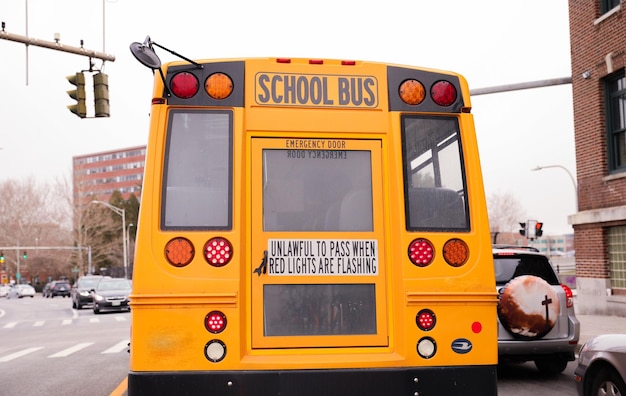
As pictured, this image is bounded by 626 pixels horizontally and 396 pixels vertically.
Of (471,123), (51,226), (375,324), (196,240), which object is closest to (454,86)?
(471,123)

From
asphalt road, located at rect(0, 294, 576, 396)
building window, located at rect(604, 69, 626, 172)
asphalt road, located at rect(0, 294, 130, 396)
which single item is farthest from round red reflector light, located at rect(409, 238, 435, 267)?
building window, located at rect(604, 69, 626, 172)

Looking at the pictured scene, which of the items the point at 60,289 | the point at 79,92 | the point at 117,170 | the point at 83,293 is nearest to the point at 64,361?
the point at 79,92

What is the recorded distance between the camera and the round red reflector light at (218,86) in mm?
5105

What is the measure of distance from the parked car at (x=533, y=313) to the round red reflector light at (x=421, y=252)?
2566 millimetres

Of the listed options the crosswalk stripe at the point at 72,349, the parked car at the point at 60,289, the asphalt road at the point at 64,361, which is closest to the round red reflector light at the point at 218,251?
the asphalt road at the point at 64,361

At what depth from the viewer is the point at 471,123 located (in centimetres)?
530

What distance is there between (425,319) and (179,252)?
1.69m

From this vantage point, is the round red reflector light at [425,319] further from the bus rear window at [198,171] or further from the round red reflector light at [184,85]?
the round red reflector light at [184,85]

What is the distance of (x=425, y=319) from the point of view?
16.0ft

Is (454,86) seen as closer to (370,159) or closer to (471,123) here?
(471,123)

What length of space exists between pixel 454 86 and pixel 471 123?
0.30 meters

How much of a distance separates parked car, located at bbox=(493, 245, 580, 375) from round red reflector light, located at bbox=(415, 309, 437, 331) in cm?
260

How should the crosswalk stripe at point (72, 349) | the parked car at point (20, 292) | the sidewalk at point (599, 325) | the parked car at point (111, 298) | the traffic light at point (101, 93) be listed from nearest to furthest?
the sidewalk at point (599, 325)
the crosswalk stripe at point (72, 349)
the traffic light at point (101, 93)
the parked car at point (111, 298)
the parked car at point (20, 292)

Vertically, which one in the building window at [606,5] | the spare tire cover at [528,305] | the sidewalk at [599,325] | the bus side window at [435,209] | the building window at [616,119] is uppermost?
the building window at [606,5]
